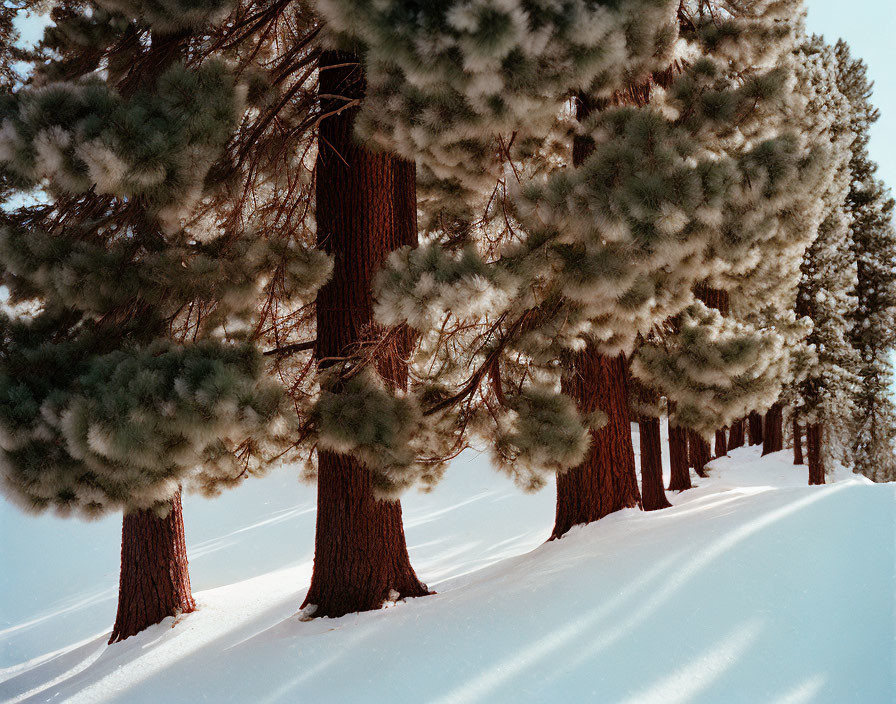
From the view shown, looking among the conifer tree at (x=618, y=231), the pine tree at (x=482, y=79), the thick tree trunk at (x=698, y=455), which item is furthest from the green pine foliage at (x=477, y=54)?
the thick tree trunk at (x=698, y=455)

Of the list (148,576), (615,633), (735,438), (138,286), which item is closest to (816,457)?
(735,438)

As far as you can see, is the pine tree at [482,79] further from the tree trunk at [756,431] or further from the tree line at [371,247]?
the tree trunk at [756,431]

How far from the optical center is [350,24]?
2926 millimetres

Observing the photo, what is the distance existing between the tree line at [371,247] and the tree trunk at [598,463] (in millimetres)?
26

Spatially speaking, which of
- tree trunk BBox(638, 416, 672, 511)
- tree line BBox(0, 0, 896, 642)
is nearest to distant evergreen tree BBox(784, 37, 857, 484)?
tree trunk BBox(638, 416, 672, 511)

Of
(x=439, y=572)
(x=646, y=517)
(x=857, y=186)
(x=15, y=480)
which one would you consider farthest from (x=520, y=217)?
(x=857, y=186)

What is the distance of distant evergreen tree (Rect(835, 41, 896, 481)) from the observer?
12.9 metres

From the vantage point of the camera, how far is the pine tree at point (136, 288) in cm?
322

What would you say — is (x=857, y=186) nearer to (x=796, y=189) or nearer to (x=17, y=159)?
(x=796, y=189)

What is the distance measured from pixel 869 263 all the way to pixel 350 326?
13091 mm

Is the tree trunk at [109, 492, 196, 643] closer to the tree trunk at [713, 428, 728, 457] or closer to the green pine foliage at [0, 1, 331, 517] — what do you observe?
the green pine foliage at [0, 1, 331, 517]

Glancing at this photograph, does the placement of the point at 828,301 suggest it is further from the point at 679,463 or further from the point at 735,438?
the point at 735,438

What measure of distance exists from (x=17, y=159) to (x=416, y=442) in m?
2.99

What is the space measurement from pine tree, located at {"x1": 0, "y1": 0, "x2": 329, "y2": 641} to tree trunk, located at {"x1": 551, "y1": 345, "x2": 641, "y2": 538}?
8.59 feet
